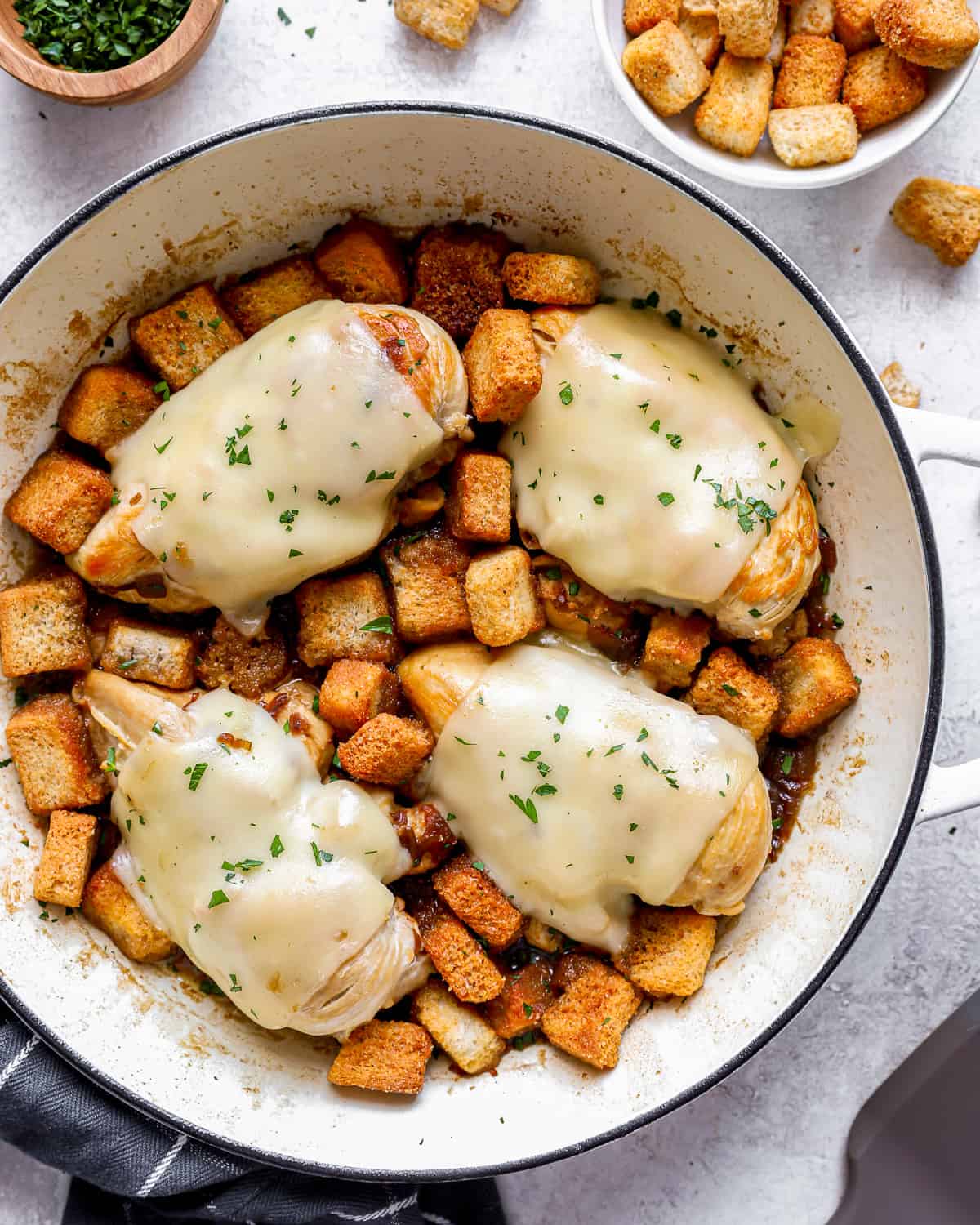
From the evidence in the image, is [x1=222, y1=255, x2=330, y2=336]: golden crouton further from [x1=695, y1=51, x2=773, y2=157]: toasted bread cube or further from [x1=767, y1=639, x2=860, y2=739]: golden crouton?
[x1=767, y1=639, x2=860, y2=739]: golden crouton

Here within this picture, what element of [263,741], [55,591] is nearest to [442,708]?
[263,741]

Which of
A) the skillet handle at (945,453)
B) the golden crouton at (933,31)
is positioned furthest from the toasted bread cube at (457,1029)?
the golden crouton at (933,31)

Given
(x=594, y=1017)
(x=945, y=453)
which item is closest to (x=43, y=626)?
(x=594, y=1017)

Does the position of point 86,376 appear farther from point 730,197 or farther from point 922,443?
point 922,443

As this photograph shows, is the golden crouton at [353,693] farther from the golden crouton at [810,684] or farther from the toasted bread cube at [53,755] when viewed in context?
the golden crouton at [810,684]

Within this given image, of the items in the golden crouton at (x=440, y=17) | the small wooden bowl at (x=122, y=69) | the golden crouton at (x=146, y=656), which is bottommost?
the golden crouton at (x=146, y=656)

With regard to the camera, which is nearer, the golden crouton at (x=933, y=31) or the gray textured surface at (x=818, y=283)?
the golden crouton at (x=933, y=31)

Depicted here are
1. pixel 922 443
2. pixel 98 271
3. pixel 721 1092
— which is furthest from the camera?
pixel 721 1092
